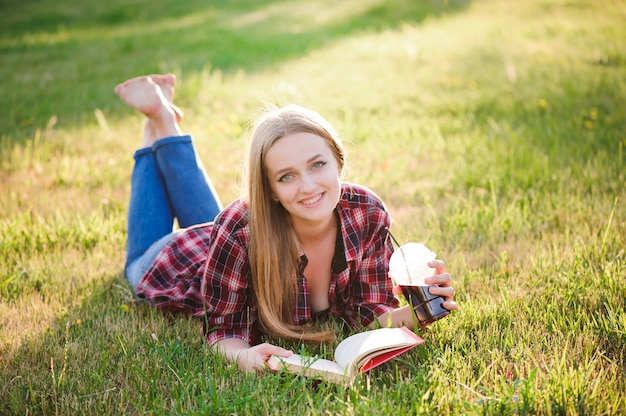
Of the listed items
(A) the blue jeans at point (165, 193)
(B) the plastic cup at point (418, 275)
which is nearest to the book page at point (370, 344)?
(B) the plastic cup at point (418, 275)

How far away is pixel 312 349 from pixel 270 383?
34cm

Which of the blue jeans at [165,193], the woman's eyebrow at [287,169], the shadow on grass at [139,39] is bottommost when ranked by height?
the blue jeans at [165,193]

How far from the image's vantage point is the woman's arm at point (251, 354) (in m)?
2.07

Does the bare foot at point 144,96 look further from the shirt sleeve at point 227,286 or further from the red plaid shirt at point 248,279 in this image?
the shirt sleeve at point 227,286

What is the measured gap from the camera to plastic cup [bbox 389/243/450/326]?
2.09 metres

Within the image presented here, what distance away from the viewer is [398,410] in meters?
1.79

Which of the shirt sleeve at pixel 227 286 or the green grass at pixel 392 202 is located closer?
the green grass at pixel 392 202

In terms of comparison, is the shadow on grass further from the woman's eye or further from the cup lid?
the cup lid

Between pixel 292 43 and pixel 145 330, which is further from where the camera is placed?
pixel 292 43

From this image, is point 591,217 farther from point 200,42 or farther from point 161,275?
point 200,42

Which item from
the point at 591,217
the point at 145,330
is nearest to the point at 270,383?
the point at 145,330

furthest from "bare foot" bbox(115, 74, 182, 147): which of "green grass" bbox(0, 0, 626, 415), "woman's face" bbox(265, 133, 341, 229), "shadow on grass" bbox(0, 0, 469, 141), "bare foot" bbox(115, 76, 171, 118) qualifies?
"shadow on grass" bbox(0, 0, 469, 141)

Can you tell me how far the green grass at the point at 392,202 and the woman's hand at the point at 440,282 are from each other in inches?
6.6

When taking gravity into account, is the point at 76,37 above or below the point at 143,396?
above
